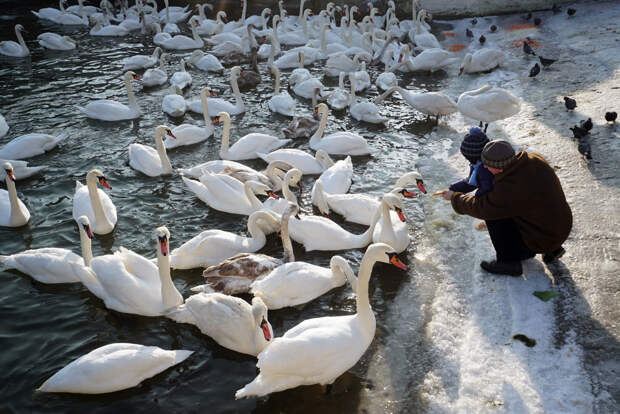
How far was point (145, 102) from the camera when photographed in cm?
1360

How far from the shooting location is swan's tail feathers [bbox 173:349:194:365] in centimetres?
→ 543

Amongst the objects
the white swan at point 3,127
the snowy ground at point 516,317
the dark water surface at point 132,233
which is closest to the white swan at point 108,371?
the dark water surface at point 132,233

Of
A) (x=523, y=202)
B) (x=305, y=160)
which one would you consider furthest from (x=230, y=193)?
(x=523, y=202)

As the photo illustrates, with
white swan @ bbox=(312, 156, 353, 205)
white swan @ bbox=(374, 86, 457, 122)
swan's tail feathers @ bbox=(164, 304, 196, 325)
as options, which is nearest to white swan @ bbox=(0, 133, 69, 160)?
white swan @ bbox=(312, 156, 353, 205)

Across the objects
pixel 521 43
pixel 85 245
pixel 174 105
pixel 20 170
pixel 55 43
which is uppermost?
pixel 521 43

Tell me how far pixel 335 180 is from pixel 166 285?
150 inches

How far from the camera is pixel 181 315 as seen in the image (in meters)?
6.03

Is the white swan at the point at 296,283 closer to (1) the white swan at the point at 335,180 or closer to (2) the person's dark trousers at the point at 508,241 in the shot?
(2) the person's dark trousers at the point at 508,241

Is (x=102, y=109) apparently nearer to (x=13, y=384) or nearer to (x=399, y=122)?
(x=399, y=122)

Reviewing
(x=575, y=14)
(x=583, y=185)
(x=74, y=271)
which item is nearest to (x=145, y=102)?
(x=74, y=271)

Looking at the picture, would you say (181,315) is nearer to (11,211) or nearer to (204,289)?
(204,289)

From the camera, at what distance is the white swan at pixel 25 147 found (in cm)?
1020

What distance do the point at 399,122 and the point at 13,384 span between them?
9.54 metres

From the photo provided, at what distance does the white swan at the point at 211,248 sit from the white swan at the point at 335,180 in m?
1.54
